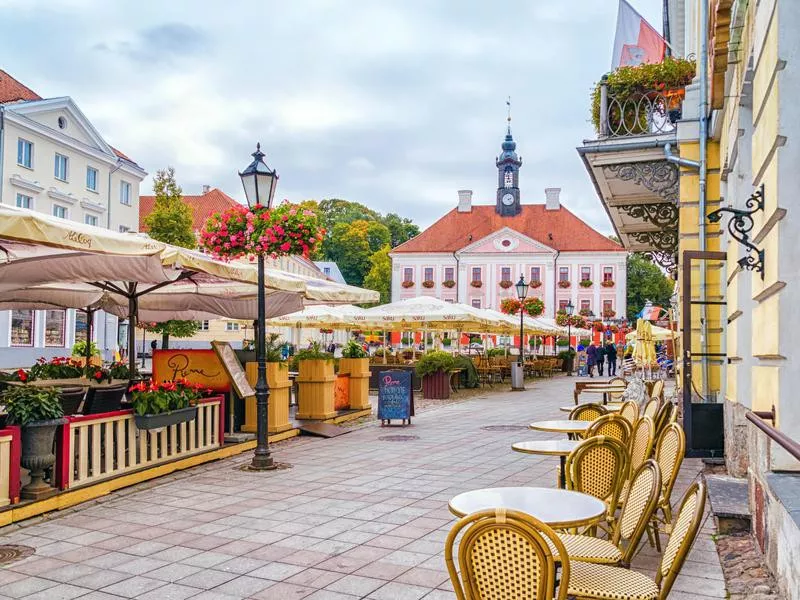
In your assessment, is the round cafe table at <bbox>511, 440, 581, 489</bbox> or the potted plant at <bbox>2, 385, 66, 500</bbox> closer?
the round cafe table at <bbox>511, 440, 581, 489</bbox>

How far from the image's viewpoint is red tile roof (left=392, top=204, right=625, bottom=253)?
69.3m

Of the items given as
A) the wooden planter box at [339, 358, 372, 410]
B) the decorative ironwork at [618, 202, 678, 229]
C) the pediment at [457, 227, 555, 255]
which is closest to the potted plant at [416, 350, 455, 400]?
the wooden planter box at [339, 358, 372, 410]

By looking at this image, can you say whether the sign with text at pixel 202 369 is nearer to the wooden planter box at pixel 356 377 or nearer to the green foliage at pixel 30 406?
the wooden planter box at pixel 356 377

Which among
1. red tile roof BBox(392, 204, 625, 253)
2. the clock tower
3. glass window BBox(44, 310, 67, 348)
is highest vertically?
the clock tower

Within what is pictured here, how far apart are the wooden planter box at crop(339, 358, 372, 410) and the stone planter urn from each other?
8.65 metres

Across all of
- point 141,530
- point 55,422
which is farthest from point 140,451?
point 141,530

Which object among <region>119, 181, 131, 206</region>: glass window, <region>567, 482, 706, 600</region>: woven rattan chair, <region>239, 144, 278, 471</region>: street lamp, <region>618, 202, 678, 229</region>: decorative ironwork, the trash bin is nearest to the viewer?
<region>567, 482, 706, 600</region>: woven rattan chair

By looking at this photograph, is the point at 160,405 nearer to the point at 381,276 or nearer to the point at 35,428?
the point at 35,428

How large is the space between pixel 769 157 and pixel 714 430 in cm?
482

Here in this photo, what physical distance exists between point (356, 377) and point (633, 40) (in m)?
7.99

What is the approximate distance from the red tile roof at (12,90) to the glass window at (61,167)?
3153 millimetres

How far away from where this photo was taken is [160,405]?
837cm

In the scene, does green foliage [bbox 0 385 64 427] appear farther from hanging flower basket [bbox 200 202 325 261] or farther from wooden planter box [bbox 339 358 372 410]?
wooden planter box [bbox 339 358 372 410]

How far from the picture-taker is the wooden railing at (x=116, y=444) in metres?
7.18
